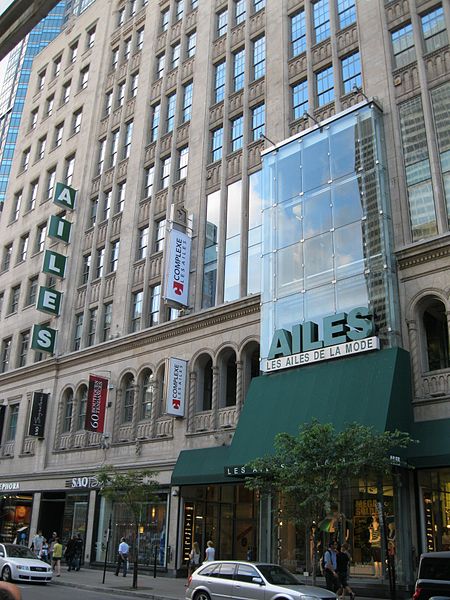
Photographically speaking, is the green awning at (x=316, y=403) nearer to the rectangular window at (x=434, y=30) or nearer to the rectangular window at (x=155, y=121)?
the rectangular window at (x=434, y=30)

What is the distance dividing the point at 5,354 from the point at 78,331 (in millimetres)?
9105

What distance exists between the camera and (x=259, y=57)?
32844mm

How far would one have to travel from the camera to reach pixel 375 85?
85.3 ft

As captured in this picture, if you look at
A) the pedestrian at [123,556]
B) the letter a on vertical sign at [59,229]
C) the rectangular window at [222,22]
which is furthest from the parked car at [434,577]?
the letter a on vertical sign at [59,229]

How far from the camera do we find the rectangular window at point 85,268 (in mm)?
39128

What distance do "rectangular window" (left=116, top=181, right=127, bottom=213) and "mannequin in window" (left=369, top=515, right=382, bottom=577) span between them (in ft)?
79.8

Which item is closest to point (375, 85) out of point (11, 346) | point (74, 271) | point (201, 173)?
point (201, 173)

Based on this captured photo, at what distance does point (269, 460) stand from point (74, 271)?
80.1ft

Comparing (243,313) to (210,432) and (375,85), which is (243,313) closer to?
(210,432)

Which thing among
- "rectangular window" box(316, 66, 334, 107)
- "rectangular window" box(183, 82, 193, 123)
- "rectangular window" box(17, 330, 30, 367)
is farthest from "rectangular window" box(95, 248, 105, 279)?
"rectangular window" box(316, 66, 334, 107)

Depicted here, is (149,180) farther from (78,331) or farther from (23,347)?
(23,347)

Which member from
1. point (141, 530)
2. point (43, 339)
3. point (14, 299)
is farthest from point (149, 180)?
point (141, 530)

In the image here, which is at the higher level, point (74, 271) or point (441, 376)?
point (74, 271)

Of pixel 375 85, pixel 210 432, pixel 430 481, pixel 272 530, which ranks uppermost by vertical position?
pixel 375 85
